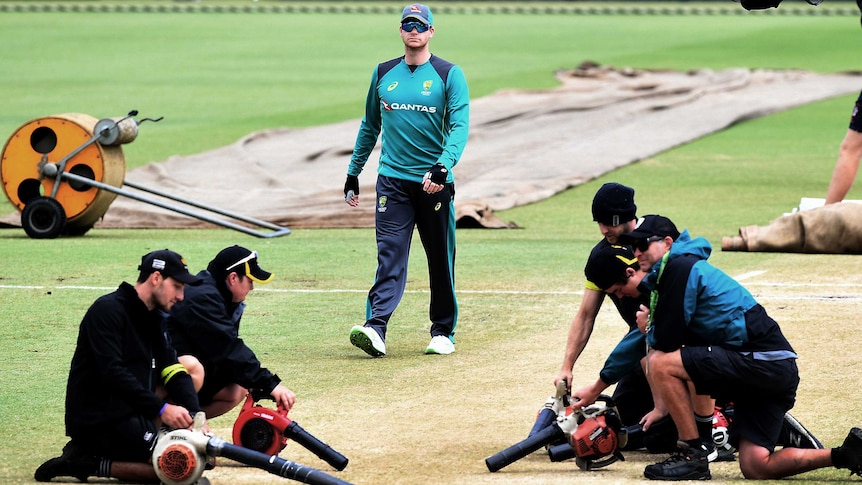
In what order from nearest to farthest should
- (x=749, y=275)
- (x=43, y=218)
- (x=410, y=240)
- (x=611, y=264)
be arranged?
(x=611, y=264) < (x=410, y=240) < (x=749, y=275) < (x=43, y=218)

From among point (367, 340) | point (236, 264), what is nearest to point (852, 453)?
point (236, 264)

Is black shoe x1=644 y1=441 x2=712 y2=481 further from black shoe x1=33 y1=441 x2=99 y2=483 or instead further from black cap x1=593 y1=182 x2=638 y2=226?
black shoe x1=33 y1=441 x2=99 y2=483

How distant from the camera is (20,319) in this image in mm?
11688

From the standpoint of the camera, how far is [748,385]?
24.7ft

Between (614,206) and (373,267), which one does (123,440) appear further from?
(373,267)

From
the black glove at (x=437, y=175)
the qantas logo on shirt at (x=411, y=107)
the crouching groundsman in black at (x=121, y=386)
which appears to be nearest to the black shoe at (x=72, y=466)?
the crouching groundsman in black at (x=121, y=386)

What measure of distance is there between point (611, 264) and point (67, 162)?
347 inches

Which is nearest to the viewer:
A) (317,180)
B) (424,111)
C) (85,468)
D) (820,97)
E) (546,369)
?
(85,468)

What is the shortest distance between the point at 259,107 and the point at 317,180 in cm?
1083

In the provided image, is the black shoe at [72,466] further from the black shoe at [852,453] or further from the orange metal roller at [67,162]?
the orange metal roller at [67,162]

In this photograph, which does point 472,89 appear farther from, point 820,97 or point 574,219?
point 574,219

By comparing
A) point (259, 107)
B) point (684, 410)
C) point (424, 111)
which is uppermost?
point (424, 111)

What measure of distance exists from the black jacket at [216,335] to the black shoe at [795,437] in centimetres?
270

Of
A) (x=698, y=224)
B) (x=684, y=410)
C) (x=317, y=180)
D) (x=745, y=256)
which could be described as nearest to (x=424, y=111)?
(x=684, y=410)
